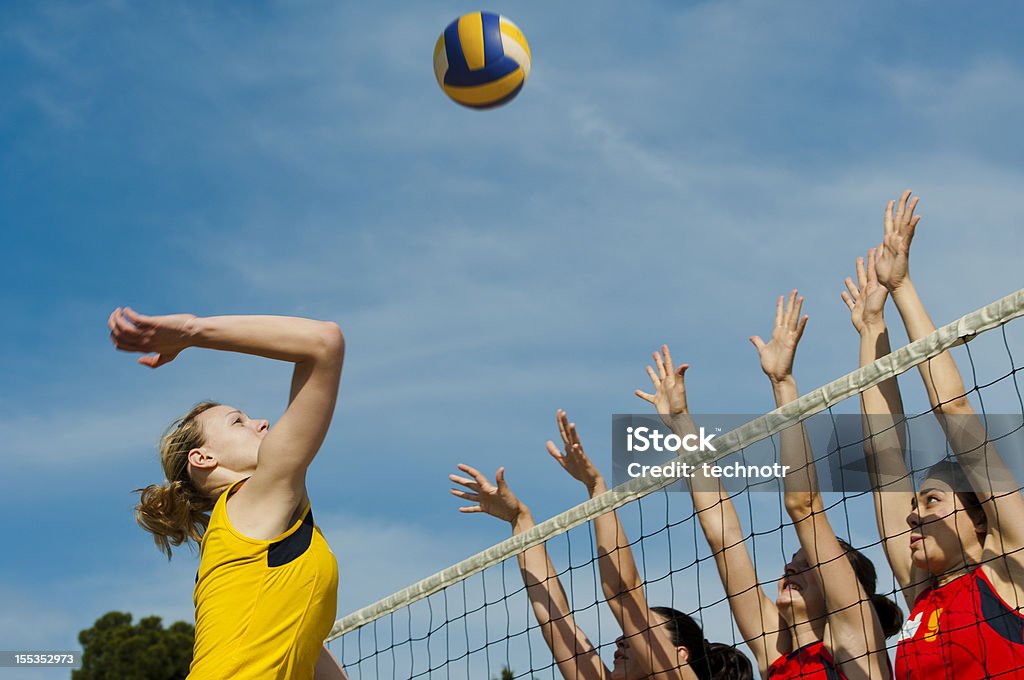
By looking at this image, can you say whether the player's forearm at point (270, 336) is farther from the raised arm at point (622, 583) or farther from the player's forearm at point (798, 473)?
the raised arm at point (622, 583)

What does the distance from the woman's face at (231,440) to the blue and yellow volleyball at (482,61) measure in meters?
3.20

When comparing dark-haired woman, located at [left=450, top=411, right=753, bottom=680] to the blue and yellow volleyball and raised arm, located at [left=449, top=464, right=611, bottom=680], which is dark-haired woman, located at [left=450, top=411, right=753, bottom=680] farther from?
the blue and yellow volleyball

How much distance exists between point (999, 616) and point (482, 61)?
3774mm

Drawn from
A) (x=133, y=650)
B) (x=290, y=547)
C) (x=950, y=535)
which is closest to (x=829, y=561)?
(x=950, y=535)

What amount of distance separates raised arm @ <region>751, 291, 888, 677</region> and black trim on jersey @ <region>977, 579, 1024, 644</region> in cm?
54

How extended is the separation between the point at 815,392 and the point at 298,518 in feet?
8.77

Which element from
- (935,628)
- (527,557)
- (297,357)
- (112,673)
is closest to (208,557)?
(297,357)

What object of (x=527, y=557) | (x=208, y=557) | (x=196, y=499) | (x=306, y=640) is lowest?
(x=306, y=640)

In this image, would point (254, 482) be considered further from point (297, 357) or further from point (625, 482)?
point (625, 482)

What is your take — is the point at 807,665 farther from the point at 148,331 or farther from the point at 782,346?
the point at 148,331

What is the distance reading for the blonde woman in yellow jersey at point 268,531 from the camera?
9.83 feet

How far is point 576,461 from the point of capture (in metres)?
6.17

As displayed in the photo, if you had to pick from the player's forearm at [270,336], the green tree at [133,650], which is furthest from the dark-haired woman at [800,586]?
the green tree at [133,650]

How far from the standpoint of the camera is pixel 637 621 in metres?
5.66
